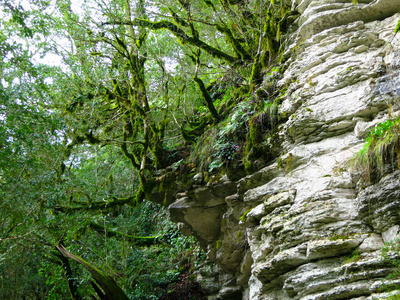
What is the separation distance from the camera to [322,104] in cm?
565

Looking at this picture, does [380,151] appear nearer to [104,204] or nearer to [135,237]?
[104,204]

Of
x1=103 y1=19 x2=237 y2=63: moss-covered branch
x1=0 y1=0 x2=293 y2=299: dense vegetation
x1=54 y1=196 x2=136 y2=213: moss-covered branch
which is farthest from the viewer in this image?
x1=103 y1=19 x2=237 y2=63: moss-covered branch

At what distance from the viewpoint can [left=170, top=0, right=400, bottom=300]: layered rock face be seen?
4.02 m

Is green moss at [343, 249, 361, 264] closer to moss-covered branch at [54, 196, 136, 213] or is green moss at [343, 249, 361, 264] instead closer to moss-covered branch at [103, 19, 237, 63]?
moss-covered branch at [54, 196, 136, 213]

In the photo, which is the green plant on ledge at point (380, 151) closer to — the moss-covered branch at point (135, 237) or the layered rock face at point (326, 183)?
the layered rock face at point (326, 183)

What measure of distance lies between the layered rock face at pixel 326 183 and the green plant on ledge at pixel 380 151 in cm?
15

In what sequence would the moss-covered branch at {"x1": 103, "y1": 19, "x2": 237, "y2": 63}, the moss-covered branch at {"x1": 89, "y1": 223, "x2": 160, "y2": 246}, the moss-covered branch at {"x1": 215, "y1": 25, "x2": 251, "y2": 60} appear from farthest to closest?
1. the moss-covered branch at {"x1": 89, "y1": 223, "x2": 160, "y2": 246}
2. the moss-covered branch at {"x1": 103, "y1": 19, "x2": 237, "y2": 63}
3. the moss-covered branch at {"x1": 215, "y1": 25, "x2": 251, "y2": 60}

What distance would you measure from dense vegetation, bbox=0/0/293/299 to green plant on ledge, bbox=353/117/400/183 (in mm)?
2344

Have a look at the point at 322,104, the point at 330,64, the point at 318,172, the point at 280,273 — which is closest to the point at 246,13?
the point at 330,64

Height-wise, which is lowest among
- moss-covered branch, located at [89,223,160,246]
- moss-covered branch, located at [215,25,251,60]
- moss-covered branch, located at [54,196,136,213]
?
moss-covered branch, located at [89,223,160,246]

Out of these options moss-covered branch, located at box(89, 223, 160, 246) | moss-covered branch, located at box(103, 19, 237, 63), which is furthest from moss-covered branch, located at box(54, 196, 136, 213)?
moss-covered branch, located at box(103, 19, 237, 63)

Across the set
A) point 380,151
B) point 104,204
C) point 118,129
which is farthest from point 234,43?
point 380,151

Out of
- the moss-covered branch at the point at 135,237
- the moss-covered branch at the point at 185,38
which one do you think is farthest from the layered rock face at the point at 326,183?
the moss-covered branch at the point at 135,237

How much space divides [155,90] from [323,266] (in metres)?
8.87
